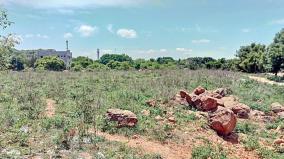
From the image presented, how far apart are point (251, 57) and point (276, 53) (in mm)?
10122

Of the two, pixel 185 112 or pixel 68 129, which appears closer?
pixel 68 129

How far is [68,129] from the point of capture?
998cm

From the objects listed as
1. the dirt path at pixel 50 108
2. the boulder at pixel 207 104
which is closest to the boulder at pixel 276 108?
the boulder at pixel 207 104

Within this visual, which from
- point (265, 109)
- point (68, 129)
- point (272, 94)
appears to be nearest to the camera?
point (68, 129)

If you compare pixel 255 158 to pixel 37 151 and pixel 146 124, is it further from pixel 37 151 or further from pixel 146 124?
pixel 37 151

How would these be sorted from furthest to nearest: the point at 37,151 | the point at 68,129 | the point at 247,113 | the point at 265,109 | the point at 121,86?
the point at 121,86, the point at 265,109, the point at 247,113, the point at 68,129, the point at 37,151

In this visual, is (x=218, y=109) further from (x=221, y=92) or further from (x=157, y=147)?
(x=221, y=92)

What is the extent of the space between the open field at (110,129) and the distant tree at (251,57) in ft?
89.6

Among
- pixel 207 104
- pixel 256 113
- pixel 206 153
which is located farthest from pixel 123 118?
pixel 256 113

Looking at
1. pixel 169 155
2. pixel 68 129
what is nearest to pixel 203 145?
pixel 169 155

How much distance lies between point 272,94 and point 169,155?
1120cm

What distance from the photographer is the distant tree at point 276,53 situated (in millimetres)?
32969

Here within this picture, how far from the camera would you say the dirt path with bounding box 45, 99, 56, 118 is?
11.8m

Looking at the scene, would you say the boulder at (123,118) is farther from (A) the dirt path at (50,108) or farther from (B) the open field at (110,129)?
(A) the dirt path at (50,108)
